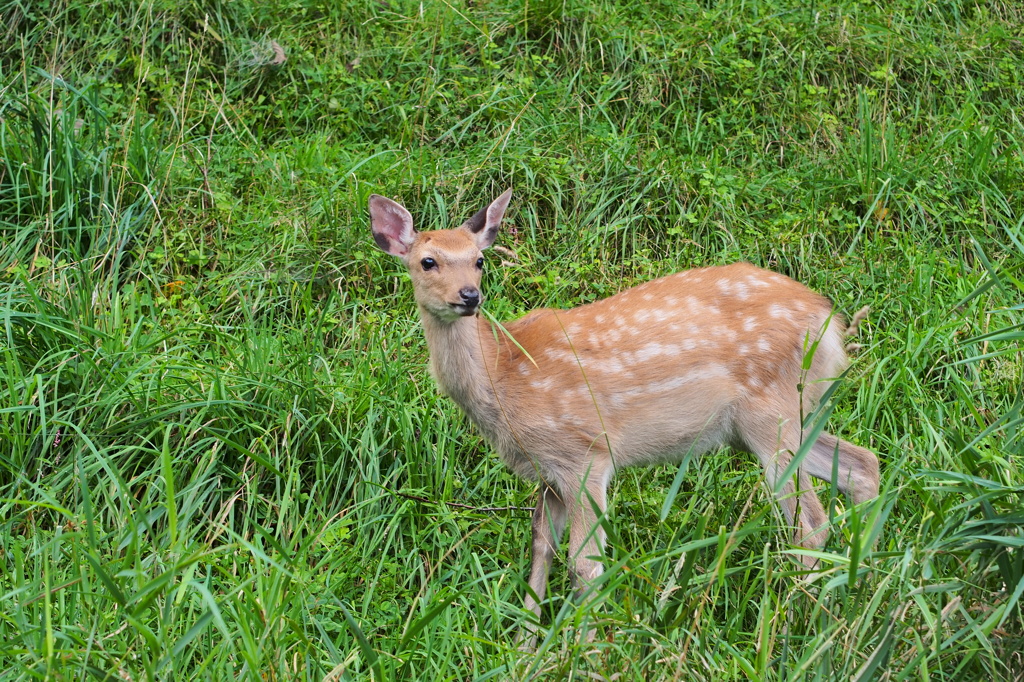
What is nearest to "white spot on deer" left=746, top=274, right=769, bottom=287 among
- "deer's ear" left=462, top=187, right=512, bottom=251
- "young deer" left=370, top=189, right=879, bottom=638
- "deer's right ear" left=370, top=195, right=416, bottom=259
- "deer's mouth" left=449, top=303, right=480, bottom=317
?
"young deer" left=370, top=189, right=879, bottom=638

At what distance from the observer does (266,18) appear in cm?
693

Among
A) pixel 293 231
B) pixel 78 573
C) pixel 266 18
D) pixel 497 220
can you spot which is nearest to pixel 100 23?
pixel 266 18

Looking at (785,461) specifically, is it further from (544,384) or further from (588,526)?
(544,384)

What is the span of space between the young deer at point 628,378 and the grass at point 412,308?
202mm

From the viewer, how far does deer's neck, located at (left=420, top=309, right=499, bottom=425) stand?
15.1 feet

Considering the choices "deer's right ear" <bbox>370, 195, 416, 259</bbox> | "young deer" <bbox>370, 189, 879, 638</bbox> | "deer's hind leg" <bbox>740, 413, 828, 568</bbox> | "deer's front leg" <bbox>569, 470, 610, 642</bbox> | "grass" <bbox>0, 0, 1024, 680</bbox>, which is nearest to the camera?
"grass" <bbox>0, 0, 1024, 680</bbox>

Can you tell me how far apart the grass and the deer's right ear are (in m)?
0.43

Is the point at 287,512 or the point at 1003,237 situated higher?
the point at 1003,237

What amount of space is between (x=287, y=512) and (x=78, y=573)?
1.06m

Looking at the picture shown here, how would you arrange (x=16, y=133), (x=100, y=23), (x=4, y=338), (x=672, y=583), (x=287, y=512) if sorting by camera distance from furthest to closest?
1. (x=100, y=23)
2. (x=16, y=133)
3. (x=4, y=338)
4. (x=287, y=512)
5. (x=672, y=583)

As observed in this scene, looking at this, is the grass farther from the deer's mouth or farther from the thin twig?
the deer's mouth

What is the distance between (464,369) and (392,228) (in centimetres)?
74

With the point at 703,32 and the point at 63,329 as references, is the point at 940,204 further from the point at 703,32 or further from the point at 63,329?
the point at 63,329

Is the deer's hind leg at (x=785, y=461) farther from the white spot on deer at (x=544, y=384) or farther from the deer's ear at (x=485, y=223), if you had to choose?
the deer's ear at (x=485, y=223)
